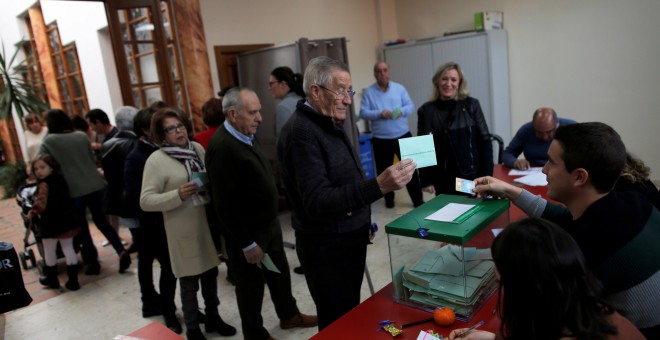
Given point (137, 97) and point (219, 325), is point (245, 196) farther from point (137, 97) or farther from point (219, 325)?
point (137, 97)

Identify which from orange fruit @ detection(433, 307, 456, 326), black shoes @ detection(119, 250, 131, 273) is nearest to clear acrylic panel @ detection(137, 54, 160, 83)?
black shoes @ detection(119, 250, 131, 273)

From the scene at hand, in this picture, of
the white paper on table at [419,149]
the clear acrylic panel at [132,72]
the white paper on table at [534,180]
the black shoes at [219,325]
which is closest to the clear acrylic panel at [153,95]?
the clear acrylic panel at [132,72]

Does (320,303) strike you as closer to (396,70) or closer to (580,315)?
(580,315)

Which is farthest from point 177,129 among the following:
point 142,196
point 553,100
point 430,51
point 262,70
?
point 553,100

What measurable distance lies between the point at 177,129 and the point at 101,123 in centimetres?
182

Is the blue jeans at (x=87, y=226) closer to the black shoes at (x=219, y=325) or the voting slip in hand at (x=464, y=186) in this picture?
the black shoes at (x=219, y=325)

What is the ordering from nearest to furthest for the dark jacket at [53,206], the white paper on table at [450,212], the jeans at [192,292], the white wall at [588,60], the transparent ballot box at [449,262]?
the transparent ballot box at [449,262]
the white paper on table at [450,212]
the jeans at [192,292]
the dark jacket at [53,206]
the white wall at [588,60]

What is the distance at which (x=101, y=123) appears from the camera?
12.3 feet

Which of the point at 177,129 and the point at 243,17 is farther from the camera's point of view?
the point at 243,17

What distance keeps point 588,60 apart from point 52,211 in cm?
577

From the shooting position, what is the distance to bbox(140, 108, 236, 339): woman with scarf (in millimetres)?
2311

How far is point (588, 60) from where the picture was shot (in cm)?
513

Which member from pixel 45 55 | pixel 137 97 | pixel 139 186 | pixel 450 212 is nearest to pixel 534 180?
pixel 450 212

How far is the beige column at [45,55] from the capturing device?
25.0ft
